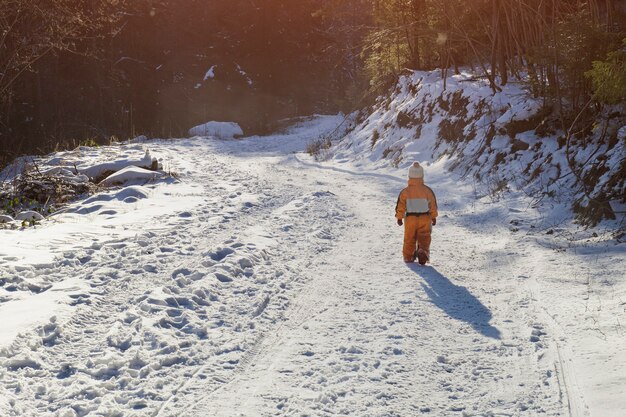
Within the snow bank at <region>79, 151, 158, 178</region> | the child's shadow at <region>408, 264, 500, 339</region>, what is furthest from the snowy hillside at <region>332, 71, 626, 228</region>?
the snow bank at <region>79, 151, 158, 178</region>

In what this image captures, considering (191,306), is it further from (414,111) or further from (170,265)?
(414,111)

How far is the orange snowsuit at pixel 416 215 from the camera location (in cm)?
817

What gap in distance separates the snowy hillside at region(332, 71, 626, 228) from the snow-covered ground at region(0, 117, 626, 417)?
2.66ft

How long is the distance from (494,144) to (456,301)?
8.83 meters

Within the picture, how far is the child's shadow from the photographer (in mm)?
5768

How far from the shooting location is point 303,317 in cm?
599

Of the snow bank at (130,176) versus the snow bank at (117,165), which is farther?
the snow bank at (117,165)

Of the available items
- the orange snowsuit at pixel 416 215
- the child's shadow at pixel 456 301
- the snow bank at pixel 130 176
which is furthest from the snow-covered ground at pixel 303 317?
the snow bank at pixel 130 176

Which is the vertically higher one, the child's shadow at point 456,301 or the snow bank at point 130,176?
the snow bank at point 130,176

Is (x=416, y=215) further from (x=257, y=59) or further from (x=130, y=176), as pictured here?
(x=257, y=59)

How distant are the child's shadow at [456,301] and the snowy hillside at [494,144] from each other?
3190mm

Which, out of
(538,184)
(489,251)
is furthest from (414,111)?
(489,251)

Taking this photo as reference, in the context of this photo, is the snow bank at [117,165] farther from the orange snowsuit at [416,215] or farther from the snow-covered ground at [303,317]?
the orange snowsuit at [416,215]

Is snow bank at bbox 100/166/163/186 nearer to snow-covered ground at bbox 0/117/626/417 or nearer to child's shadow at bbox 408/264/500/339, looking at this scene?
snow-covered ground at bbox 0/117/626/417
